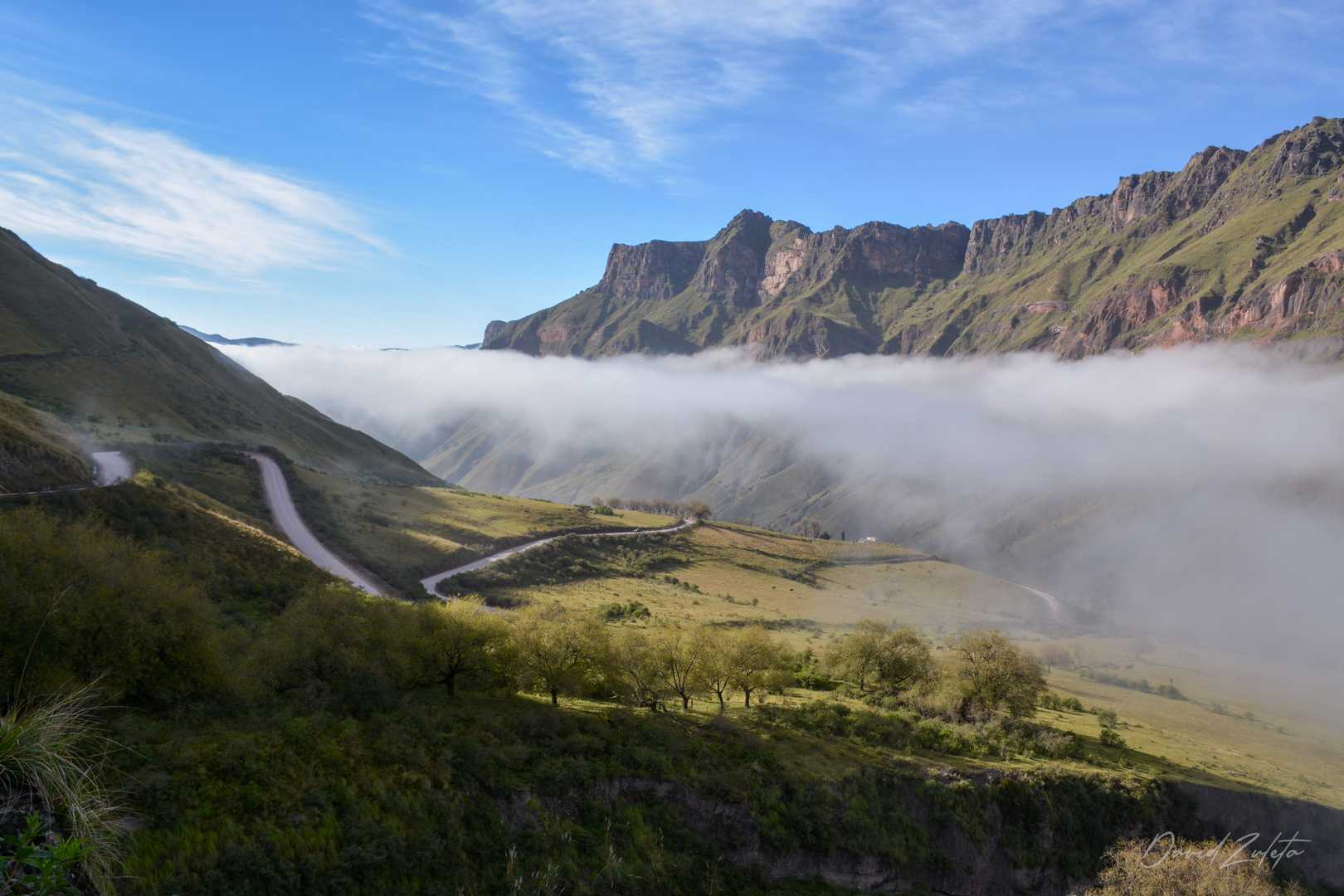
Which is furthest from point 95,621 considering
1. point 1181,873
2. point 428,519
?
point 428,519

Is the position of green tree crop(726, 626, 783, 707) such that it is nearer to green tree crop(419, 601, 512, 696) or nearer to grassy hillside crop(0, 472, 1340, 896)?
grassy hillside crop(0, 472, 1340, 896)

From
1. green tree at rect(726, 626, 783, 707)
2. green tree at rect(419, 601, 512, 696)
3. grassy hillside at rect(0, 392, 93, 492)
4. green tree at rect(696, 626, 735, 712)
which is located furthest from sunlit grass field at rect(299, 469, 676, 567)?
green tree at rect(726, 626, 783, 707)

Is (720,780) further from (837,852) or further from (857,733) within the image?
(857,733)

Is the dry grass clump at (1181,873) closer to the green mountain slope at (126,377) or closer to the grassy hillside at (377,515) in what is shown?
the grassy hillside at (377,515)

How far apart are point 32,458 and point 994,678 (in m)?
62.6

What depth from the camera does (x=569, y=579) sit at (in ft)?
305

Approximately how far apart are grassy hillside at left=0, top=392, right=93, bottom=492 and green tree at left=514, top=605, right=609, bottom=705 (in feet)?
94.3

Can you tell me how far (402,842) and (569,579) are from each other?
231ft

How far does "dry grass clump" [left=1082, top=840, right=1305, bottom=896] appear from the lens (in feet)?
104

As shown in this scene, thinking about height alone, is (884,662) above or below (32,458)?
below

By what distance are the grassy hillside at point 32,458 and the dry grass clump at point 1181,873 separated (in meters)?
61.0

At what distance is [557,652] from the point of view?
35094mm

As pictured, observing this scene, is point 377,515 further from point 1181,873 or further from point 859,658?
point 1181,873

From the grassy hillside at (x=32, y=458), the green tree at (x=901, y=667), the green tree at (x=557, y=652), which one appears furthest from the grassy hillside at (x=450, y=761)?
the grassy hillside at (x=32, y=458)
